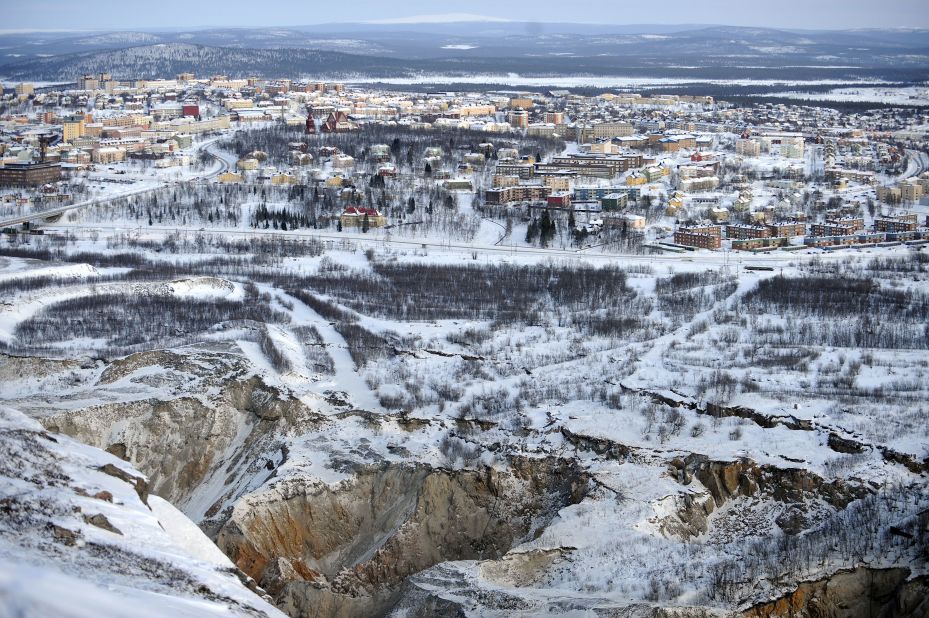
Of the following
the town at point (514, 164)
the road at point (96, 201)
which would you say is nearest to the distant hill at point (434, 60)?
the town at point (514, 164)

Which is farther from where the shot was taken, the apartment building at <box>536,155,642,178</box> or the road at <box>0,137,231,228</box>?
the apartment building at <box>536,155,642,178</box>

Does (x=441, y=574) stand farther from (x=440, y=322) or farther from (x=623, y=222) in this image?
(x=623, y=222)

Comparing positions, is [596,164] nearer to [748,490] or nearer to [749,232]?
[749,232]

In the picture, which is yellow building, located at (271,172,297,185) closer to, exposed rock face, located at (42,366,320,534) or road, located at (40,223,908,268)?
road, located at (40,223,908,268)

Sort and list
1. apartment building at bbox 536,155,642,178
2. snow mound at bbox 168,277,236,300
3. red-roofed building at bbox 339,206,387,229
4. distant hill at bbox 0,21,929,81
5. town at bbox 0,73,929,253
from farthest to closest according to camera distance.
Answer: distant hill at bbox 0,21,929,81 < apartment building at bbox 536,155,642,178 < red-roofed building at bbox 339,206,387,229 < town at bbox 0,73,929,253 < snow mound at bbox 168,277,236,300

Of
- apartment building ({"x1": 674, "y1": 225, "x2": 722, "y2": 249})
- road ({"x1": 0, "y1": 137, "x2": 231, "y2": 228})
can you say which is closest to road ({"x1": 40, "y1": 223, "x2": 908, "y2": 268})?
apartment building ({"x1": 674, "y1": 225, "x2": 722, "y2": 249})

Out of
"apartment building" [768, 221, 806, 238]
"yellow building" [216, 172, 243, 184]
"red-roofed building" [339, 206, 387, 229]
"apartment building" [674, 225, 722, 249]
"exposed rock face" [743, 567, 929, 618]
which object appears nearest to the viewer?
"exposed rock face" [743, 567, 929, 618]

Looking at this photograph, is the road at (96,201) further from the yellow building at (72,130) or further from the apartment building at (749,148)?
the apartment building at (749,148)
